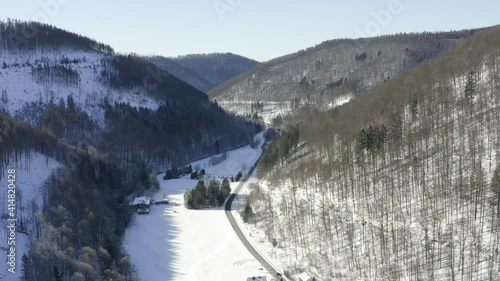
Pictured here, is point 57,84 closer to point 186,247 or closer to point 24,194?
point 24,194

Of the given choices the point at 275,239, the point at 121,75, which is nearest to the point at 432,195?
the point at 275,239

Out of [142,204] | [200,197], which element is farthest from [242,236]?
[142,204]

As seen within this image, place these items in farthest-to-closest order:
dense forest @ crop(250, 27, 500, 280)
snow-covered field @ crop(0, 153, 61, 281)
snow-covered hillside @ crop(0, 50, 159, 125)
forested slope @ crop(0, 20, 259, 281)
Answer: snow-covered hillside @ crop(0, 50, 159, 125) < forested slope @ crop(0, 20, 259, 281) < dense forest @ crop(250, 27, 500, 280) < snow-covered field @ crop(0, 153, 61, 281)

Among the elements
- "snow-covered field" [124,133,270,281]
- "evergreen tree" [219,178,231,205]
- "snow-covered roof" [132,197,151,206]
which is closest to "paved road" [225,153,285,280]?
"snow-covered field" [124,133,270,281]

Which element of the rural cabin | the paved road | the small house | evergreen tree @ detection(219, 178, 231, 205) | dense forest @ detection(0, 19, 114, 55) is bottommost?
the small house

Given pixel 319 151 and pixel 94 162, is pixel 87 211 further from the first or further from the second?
pixel 319 151

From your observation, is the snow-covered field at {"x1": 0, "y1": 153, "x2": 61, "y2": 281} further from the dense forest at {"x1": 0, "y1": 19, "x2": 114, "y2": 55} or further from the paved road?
the dense forest at {"x1": 0, "y1": 19, "x2": 114, "y2": 55}
